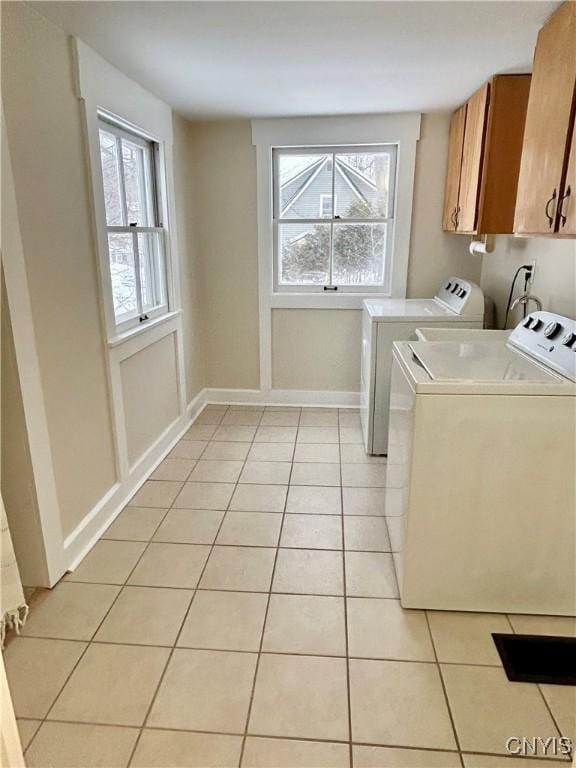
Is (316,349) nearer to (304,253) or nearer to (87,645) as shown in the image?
(304,253)

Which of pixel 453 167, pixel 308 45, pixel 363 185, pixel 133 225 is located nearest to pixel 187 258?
pixel 133 225

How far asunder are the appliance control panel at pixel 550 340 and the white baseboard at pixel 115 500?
6.69 feet

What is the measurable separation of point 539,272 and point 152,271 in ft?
7.28

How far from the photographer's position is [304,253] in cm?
376

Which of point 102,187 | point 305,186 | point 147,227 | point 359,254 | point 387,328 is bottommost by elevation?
point 387,328

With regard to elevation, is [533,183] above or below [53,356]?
above

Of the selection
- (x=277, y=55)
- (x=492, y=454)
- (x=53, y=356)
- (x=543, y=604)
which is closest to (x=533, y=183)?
(x=492, y=454)

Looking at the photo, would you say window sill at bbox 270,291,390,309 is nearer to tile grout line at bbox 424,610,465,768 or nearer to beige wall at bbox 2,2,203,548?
beige wall at bbox 2,2,203,548

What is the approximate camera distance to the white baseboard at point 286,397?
13.0ft

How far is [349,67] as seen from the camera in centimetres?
230

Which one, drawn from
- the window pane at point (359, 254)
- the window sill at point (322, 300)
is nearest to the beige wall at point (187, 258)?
the window sill at point (322, 300)

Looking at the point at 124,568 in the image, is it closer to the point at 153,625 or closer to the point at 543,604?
the point at 153,625

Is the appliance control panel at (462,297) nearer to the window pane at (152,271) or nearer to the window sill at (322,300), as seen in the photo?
the window sill at (322,300)

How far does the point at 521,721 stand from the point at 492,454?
786mm
